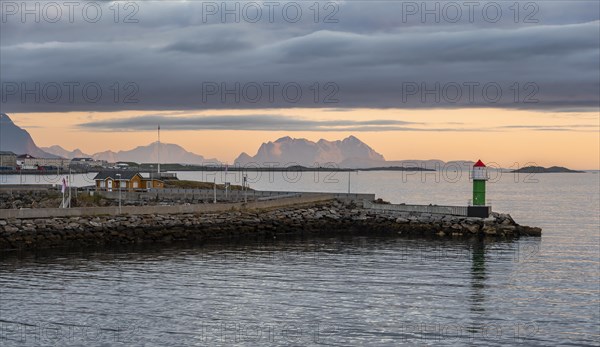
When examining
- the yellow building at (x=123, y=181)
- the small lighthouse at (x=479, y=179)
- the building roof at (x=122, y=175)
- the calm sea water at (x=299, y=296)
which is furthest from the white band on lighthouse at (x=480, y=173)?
the building roof at (x=122, y=175)

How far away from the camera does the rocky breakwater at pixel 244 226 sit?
5550cm

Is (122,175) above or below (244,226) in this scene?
above

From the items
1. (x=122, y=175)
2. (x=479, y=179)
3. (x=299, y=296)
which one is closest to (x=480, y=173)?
(x=479, y=179)

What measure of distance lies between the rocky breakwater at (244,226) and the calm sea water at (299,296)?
3.59 metres

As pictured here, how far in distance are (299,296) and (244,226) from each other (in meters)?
27.9

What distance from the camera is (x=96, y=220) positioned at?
195 feet

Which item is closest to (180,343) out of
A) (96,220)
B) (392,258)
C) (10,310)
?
(10,310)

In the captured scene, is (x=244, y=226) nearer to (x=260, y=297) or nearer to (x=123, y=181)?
(x=260, y=297)

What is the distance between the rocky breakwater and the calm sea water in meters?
3.59

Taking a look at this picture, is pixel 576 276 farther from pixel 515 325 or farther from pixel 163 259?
pixel 163 259

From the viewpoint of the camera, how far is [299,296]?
3834 centimetres

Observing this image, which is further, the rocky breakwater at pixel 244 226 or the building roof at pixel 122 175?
the building roof at pixel 122 175

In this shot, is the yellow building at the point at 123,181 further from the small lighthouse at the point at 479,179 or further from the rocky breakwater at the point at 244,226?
the small lighthouse at the point at 479,179

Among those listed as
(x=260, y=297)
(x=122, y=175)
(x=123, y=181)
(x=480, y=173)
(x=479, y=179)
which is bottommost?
(x=260, y=297)
